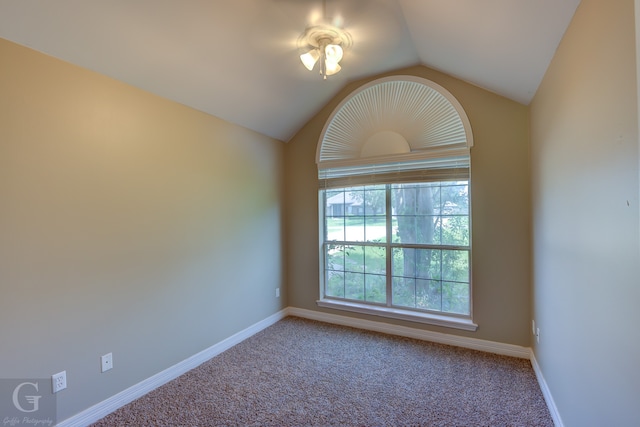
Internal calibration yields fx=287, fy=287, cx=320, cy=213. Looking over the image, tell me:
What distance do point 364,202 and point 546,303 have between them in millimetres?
1925

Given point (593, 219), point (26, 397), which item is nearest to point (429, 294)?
point (593, 219)

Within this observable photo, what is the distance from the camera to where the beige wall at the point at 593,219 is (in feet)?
3.17

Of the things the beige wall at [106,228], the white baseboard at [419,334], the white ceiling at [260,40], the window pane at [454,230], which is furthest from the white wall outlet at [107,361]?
the window pane at [454,230]

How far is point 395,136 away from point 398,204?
752 millimetres

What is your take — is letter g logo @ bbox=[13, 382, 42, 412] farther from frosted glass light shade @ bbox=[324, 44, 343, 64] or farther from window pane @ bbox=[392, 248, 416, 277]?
window pane @ bbox=[392, 248, 416, 277]

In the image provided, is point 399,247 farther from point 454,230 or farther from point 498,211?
point 498,211

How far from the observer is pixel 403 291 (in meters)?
3.21

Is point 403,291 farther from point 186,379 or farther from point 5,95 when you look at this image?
point 5,95

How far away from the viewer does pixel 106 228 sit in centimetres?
198

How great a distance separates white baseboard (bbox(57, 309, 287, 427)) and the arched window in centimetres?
112

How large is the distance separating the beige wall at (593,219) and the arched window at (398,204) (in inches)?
37.4

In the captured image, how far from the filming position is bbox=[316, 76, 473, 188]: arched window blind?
287 centimetres

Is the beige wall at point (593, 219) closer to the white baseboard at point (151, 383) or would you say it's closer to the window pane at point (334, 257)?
the window pane at point (334, 257)

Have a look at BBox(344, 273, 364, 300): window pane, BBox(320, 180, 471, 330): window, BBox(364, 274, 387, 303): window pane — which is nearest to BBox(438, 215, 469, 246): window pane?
BBox(320, 180, 471, 330): window
